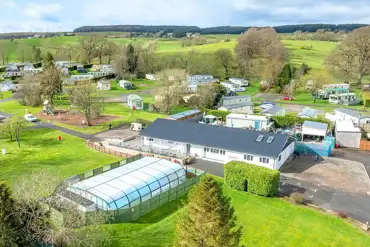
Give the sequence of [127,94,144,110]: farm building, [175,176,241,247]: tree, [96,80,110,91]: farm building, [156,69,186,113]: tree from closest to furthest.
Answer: [175,176,241,247]: tree → [156,69,186,113]: tree → [127,94,144,110]: farm building → [96,80,110,91]: farm building

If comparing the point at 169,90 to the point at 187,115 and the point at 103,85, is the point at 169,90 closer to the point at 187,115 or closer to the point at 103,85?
the point at 187,115

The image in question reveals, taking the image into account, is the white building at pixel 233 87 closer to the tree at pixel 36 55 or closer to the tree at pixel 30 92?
the tree at pixel 30 92

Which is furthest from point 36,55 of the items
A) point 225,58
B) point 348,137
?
point 348,137

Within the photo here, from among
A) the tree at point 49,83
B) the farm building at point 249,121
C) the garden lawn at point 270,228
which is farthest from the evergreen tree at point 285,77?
the garden lawn at point 270,228

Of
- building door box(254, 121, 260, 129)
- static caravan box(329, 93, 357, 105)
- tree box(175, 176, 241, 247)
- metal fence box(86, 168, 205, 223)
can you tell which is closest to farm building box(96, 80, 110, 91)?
building door box(254, 121, 260, 129)

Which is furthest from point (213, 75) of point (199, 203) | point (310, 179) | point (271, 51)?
point (199, 203)

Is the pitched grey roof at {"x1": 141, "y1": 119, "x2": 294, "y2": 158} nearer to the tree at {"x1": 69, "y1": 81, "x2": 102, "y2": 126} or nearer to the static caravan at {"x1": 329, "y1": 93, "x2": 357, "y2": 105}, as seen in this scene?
the tree at {"x1": 69, "y1": 81, "x2": 102, "y2": 126}
